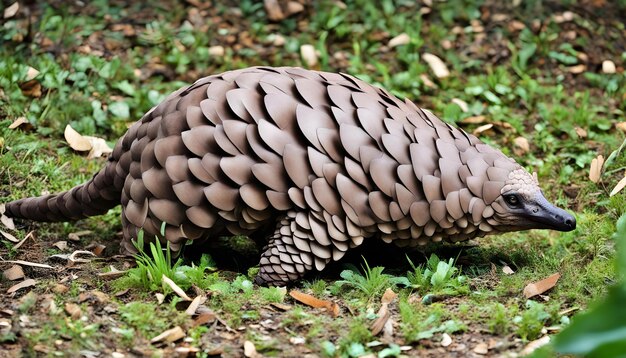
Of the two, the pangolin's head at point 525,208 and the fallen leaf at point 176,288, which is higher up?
the pangolin's head at point 525,208

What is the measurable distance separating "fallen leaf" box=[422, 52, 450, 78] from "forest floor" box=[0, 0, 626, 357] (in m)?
0.02

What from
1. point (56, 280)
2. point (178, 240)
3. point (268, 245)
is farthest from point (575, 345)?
point (56, 280)

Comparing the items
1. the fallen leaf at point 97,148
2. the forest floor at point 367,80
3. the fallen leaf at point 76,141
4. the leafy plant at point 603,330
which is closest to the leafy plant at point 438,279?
the forest floor at point 367,80

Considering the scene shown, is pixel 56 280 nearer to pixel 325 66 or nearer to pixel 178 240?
pixel 178 240

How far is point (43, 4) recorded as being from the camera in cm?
712

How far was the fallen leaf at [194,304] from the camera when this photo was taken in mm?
3728

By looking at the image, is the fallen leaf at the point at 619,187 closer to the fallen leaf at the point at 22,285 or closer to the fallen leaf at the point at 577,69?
the fallen leaf at the point at 577,69

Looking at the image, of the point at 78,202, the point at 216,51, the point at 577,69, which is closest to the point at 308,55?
the point at 216,51

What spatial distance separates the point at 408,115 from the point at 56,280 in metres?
2.01

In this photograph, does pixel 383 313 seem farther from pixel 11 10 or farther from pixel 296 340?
pixel 11 10

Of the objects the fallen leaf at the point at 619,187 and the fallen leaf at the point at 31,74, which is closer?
the fallen leaf at the point at 619,187

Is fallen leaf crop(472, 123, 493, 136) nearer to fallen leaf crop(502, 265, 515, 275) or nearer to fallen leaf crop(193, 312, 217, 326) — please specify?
fallen leaf crop(502, 265, 515, 275)

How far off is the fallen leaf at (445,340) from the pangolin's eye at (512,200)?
840mm

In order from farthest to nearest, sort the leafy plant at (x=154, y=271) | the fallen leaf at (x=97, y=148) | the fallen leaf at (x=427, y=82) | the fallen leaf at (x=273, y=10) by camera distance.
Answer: the fallen leaf at (x=273, y=10)
the fallen leaf at (x=427, y=82)
the fallen leaf at (x=97, y=148)
the leafy plant at (x=154, y=271)
